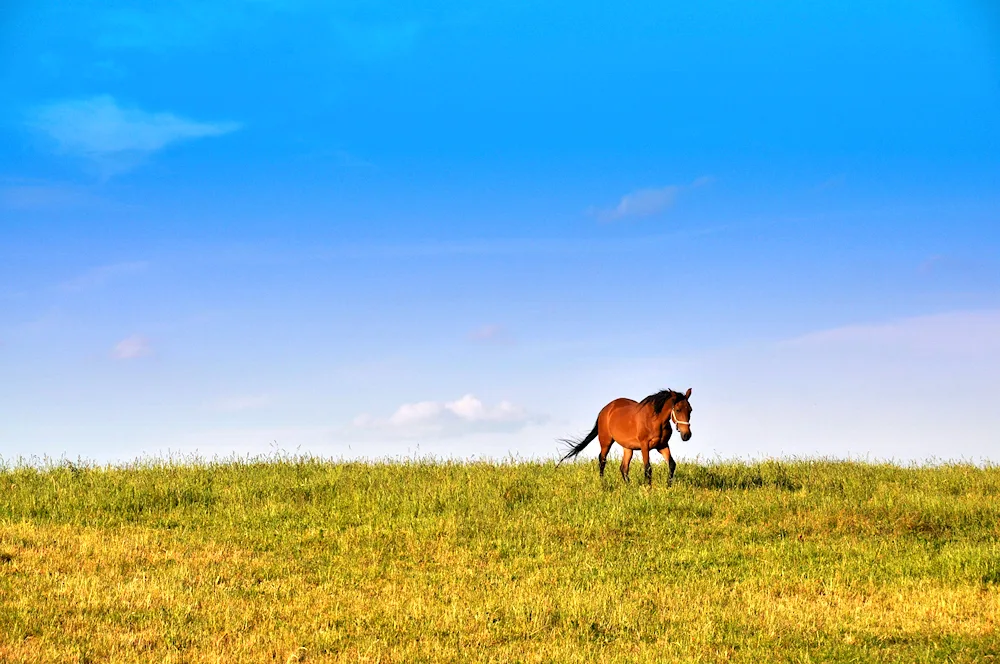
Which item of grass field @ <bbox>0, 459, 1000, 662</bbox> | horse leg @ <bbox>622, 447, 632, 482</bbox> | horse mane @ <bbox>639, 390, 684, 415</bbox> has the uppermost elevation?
horse mane @ <bbox>639, 390, 684, 415</bbox>

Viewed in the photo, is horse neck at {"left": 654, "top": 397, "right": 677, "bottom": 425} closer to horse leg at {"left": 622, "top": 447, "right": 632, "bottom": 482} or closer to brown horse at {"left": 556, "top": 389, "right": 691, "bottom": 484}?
brown horse at {"left": 556, "top": 389, "right": 691, "bottom": 484}

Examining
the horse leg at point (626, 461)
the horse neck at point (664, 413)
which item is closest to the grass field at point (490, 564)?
the horse leg at point (626, 461)

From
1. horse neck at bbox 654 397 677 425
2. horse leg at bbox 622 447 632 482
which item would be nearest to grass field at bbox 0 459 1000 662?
horse leg at bbox 622 447 632 482

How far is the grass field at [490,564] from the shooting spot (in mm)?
9445

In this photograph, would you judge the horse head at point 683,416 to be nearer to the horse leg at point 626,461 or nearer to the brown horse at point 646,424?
the brown horse at point 646,424

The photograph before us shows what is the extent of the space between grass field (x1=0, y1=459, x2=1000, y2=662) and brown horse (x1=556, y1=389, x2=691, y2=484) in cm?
78

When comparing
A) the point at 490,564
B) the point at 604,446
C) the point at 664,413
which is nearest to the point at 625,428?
the point at 604,446

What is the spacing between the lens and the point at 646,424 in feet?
59.7

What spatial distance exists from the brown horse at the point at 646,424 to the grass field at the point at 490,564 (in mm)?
784

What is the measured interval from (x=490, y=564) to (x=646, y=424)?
20.5ft

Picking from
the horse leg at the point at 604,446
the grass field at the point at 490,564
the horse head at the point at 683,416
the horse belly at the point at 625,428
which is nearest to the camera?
the grass field at the point at 490,564

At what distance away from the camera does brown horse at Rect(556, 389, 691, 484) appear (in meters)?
17.7

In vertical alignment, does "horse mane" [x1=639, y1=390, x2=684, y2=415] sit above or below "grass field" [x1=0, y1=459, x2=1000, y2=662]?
above

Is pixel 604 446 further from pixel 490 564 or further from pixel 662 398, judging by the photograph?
pixel 490 564
